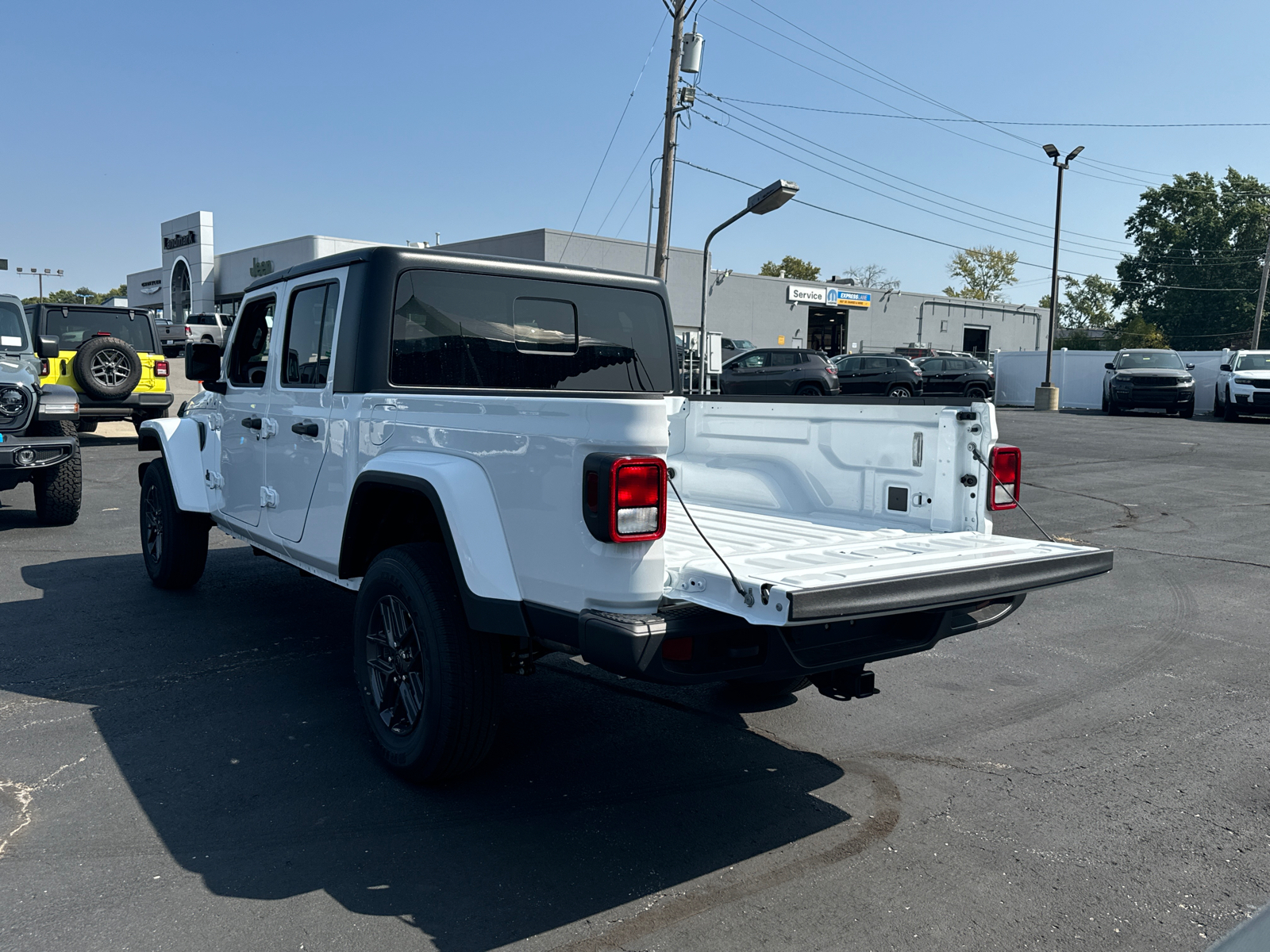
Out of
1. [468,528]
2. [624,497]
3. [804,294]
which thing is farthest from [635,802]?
[804,294]

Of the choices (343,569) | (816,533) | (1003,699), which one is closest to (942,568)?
(816,533)

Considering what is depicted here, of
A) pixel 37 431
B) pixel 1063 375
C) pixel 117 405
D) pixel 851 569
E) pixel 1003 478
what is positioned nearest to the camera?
pixel 851 569

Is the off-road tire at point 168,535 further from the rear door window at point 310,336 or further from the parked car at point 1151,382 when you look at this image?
the parked car at point 1151,382

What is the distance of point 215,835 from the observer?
333cm

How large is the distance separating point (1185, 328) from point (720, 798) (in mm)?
85342

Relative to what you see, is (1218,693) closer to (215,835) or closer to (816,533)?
(816,533)

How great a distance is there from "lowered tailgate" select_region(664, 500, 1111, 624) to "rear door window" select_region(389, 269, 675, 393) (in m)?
1.09

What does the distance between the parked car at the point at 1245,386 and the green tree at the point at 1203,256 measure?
55.5 metres

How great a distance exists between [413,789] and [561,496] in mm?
1452

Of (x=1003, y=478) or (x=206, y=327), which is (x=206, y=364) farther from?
(x=206, y=327)

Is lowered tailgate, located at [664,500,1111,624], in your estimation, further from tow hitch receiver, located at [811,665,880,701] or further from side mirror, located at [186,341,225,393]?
side mirror, located at [186,341,225,393]

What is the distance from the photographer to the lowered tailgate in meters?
2.74

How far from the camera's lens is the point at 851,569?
313cm

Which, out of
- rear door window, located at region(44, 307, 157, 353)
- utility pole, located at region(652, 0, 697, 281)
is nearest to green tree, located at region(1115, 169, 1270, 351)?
utility pole, located at region(652, 0, 697, 281)
